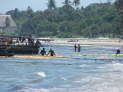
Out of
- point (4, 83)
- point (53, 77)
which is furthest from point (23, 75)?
point (4, 83)

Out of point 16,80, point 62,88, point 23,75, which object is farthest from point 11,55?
point 62,88

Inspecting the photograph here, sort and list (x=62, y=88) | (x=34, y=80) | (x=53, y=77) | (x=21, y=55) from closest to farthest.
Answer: (x=62, y=88), (x=34, y=80), (x=53, y=77), (x=21, y=55)

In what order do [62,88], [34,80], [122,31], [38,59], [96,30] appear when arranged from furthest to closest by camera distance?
[96,30] → [122,31] → [38,59] → [34,80] → [62,88]

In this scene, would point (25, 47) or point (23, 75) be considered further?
point (25, 47)

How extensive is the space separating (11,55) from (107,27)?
116074 millimetres

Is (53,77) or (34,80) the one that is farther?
(53,77)

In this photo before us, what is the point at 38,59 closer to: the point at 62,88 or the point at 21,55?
the point at 21,55

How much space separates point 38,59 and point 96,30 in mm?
121849

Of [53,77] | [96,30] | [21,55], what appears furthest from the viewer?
[96,30]

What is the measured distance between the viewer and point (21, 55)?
81312 mm

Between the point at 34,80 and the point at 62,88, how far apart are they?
658 centimetres

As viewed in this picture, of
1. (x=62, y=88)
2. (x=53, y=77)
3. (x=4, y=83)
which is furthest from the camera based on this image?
(x=53, y=77)

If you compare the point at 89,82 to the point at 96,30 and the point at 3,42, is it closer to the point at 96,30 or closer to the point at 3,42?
the point at 3,42

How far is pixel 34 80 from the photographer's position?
42219mm
